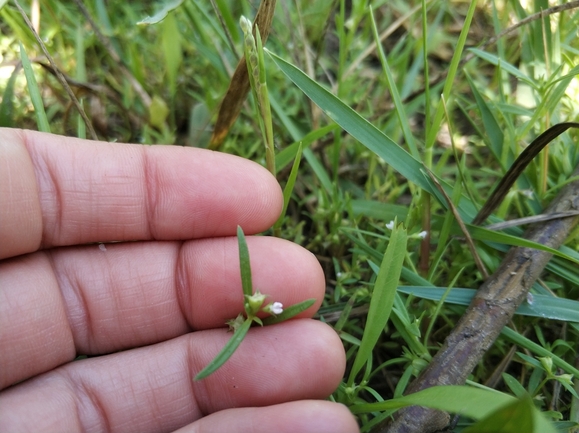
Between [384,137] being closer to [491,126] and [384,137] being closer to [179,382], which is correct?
[491,126]

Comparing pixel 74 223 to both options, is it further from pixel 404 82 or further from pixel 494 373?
pixel 404 82

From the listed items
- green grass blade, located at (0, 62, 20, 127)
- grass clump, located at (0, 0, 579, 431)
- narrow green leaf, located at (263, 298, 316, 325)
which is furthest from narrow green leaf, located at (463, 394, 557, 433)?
green grass blade, located at (0, 62, 20, 127)

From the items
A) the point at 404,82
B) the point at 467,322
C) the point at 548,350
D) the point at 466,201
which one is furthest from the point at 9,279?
the point at 404,82

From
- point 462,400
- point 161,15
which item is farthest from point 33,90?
point 462,400

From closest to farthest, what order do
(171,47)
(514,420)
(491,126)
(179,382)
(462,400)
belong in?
(514,420) → (462,400) → (179,382) → (491,126) → (171,47)

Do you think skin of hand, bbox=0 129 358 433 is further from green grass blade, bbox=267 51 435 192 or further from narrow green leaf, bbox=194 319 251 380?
green grass blade, bbox=267 51 435 192

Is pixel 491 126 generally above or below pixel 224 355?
above

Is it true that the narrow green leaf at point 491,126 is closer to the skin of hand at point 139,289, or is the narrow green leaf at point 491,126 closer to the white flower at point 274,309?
the skin of hand at point 139,289
